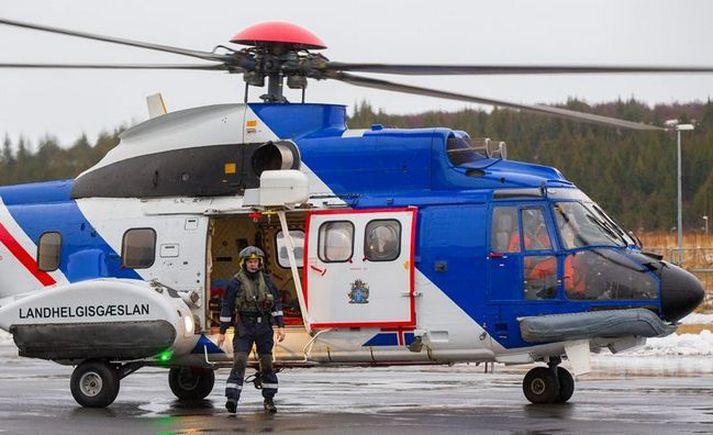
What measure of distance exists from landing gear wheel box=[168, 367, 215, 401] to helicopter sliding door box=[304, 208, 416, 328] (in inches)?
105

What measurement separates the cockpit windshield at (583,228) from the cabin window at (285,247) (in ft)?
Result: 9.90

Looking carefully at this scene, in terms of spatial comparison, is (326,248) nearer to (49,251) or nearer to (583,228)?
(583,228)

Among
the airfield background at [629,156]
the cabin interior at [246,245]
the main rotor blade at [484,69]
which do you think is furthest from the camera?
the airfield background at [629,156]

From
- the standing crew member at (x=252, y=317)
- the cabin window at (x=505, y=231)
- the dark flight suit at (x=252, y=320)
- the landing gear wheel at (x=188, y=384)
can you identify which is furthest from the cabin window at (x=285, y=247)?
the cabin window at (x=505, y=231)

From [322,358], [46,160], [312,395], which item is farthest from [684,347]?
[46,160]

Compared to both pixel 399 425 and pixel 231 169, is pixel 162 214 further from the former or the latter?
pixel 399 425

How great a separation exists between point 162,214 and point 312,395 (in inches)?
123

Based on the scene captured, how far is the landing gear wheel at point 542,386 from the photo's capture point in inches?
648

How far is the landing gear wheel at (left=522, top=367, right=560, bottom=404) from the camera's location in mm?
16469

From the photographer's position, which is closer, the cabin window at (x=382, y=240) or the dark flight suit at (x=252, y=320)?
the dark flight suit at (x=252, y=320)

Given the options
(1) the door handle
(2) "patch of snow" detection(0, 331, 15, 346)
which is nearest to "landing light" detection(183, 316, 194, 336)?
(1) the door handle

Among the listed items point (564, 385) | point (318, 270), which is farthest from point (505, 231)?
point (318, 270)

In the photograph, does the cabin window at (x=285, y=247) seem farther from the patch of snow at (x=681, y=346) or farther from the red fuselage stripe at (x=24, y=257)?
the patch of snow at (x=681, y=346)

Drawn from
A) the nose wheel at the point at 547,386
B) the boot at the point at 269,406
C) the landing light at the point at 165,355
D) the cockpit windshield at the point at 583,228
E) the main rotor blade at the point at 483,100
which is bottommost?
the boot at the point at 269,406
